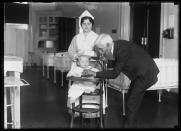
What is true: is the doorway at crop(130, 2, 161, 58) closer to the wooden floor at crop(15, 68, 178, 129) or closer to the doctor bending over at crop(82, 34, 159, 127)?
the wooden floor at crop(15, 68, 178, 129)

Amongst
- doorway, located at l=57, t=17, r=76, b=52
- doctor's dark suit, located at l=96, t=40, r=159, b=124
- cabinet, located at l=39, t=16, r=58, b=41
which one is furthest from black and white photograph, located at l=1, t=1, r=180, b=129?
cabinet, located at l=39, t=16, r=58, b=41

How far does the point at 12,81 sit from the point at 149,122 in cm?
170

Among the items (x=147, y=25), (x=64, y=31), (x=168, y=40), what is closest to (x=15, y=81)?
(x=168, y=40)

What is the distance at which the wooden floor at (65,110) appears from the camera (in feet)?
10.2

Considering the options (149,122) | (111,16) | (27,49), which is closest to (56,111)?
(149,122)

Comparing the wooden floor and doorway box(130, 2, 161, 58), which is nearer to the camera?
the wooden floor

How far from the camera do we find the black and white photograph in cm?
249

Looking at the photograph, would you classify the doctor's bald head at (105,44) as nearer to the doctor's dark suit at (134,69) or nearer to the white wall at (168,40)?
the doctor's dark suit at (134,69)

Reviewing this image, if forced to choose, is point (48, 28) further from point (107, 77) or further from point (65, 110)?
point (107, 77)

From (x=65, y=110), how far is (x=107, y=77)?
60.3 inches

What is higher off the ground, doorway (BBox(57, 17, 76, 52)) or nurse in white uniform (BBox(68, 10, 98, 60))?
doorway (BBox(57, 17, 76, 52))

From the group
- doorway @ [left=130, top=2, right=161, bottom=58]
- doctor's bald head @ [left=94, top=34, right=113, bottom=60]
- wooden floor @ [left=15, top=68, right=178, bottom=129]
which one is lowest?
wooden floor @ [left=15, top=68, right=178, bottom=129]

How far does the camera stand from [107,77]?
2.40 m

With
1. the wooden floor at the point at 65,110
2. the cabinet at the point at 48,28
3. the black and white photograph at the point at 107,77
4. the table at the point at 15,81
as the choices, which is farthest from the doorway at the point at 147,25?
the cabinet at the point at 48,28
